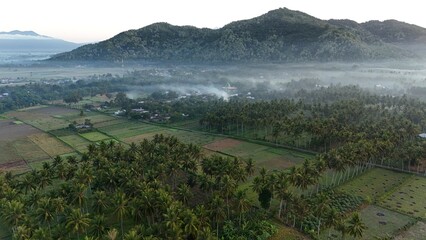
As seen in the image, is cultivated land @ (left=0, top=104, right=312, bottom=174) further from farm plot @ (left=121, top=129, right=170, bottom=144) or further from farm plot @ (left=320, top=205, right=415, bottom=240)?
farm plot @ (left=320, top=205, right=415, bottom=240)

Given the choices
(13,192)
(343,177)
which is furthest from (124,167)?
(343,177)

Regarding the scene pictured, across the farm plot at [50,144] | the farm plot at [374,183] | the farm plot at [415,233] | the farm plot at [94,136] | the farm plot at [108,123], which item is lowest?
the farm plot at [415,233]

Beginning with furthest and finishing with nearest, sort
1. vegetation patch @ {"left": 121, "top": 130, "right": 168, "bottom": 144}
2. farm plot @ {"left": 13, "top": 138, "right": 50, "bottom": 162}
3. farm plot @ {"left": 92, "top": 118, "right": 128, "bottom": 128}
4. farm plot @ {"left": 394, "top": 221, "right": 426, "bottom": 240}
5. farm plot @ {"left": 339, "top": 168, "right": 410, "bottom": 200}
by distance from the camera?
1. farm plot @ {"left": 92, "top": 118, "right": 128, "bottom": 128}
2. vegetation patch @ {"left": 121, "top": 130, "right": 168, "bottom": 144}
3. farm plot @ {"left": 13, "top": 138, "right": 50, "bottom": 162}
4. farm plot @ {"left": 339, "top": 168, "right": 410, "bottom": 200}
5. farm plot @ {"left": 394, "top": 221, "right": 426, "bottom": 240}

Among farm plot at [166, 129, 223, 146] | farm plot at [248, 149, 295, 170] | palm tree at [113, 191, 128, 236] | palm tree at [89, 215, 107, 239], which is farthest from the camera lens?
farm plot at [166, 129, 223, 146]

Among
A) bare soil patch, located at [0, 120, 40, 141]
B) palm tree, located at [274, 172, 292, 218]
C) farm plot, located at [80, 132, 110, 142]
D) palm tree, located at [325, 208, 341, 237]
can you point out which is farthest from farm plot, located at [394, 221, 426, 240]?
bare soil patch, located at [0, 120, 40, 141]

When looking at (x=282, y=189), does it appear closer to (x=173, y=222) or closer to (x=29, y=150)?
(x=173, y=222)

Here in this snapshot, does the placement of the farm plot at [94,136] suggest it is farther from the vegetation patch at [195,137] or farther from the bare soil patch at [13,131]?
the vegetation patch at [195,137]

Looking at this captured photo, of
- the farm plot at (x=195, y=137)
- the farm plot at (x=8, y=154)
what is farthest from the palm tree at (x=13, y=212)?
the farm plot at (x=195, y=137)
